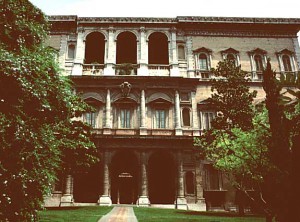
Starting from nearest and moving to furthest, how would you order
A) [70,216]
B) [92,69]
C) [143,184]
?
[70,216] < [143,184] < [92,69]

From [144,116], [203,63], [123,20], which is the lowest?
[144,116]

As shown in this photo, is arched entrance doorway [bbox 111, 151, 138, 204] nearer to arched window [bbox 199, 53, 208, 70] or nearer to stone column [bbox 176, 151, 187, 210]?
stone column [bbox 176, 151, 187, 210]

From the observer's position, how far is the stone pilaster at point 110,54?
30.4 m

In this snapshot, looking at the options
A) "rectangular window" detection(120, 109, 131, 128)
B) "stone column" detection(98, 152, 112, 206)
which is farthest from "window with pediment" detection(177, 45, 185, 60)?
"stone column" detection(98, 152, 112, 206)

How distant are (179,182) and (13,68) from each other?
1847 centimetres

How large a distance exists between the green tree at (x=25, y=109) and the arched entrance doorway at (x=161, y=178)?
14867 millimetres

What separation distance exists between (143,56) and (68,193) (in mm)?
14348

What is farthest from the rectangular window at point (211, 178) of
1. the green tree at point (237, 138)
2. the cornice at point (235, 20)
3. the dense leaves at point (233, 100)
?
the cornice at point (235, 20)

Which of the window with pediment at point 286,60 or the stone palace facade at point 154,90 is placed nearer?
the stone palace facade at point 154,90

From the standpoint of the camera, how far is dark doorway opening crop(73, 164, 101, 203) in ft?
89.1

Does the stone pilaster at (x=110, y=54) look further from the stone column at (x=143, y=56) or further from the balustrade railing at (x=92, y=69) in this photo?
the stone column at (x=143, y=56)

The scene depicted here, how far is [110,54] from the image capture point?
3142 cm

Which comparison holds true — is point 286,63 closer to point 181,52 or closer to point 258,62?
point 258,62

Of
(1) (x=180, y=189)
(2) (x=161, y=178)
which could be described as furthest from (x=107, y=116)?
(1) (x=180, y=189)
